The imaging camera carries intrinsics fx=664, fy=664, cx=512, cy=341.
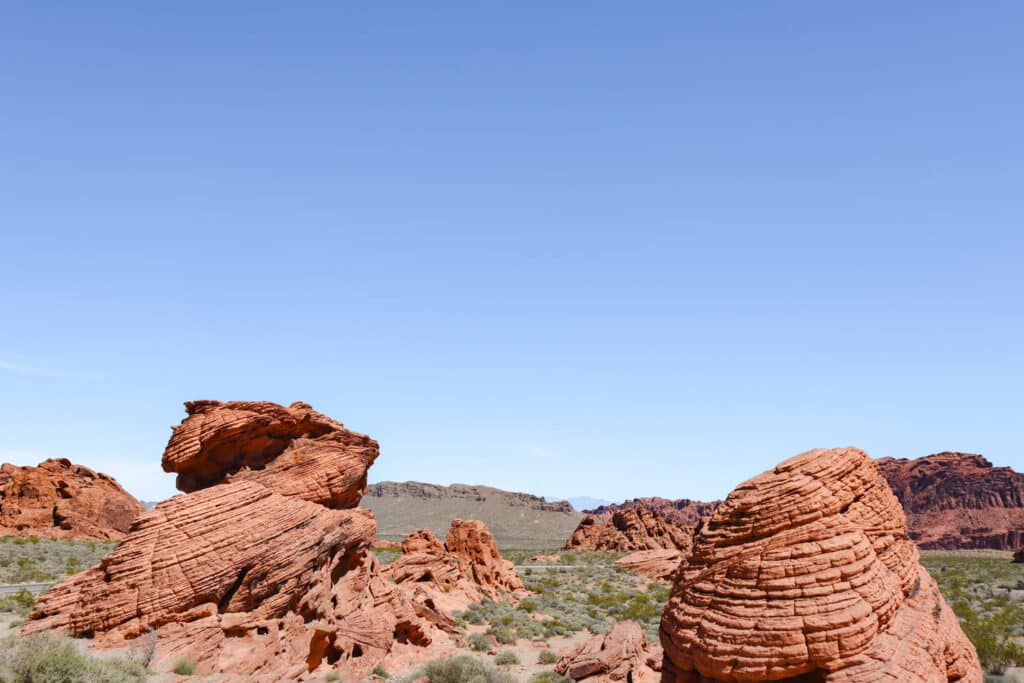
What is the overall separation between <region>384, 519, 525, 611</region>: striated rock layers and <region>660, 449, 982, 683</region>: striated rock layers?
531 inches

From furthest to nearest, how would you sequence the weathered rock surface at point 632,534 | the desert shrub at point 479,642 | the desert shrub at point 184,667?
the weathered rock surface at point 632,534, the desert shrub at point 479,642, the desert shrub at point 184,667

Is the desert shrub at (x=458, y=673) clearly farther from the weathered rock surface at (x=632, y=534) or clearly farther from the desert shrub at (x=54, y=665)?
the weathered rock surface at (x=632, y=534)

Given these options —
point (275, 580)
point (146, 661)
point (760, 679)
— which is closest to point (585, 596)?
point (275, 580)

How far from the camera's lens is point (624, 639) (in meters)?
15.3

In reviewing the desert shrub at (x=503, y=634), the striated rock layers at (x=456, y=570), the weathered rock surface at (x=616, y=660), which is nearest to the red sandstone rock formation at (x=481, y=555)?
the striated rock layers at (x=456, y=570)

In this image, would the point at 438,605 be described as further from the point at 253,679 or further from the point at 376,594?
the point at 253,679

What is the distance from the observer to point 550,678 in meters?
→ 15.2

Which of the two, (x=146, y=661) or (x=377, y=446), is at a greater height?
(x=377, y=446)

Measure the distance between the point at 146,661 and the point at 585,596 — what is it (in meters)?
22.3

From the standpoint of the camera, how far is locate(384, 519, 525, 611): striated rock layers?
24031 millimetres

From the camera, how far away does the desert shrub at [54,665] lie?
10.3m

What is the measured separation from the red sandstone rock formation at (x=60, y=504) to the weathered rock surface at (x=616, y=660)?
34.4 m

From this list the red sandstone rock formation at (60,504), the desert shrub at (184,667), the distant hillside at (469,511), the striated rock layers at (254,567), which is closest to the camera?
the desert shrub at (184,667)

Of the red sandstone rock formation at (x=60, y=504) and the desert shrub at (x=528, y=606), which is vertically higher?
the red sandstone rock formation at (x=60, y=504)
